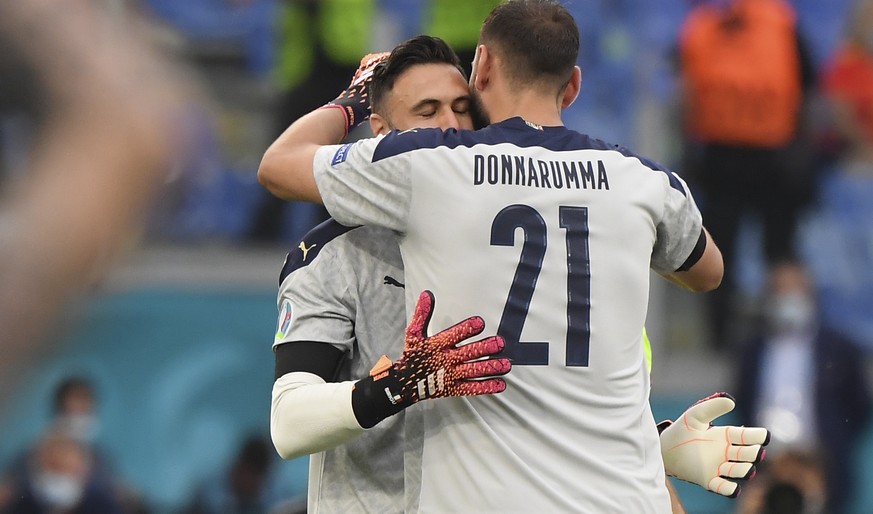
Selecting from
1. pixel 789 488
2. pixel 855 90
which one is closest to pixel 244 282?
pixel 789 488

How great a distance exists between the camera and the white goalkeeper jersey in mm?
3287

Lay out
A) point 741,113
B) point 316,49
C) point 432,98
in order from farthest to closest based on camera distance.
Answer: point 741,113 → point 316,49 → point 432,98

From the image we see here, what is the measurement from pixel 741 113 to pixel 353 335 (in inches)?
218

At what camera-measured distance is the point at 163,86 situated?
63.3 inches

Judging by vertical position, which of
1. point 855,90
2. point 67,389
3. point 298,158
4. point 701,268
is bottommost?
point 701,268

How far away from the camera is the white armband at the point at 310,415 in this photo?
322cm

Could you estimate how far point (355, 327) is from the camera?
3543mm

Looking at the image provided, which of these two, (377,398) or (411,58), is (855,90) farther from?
(377,398)

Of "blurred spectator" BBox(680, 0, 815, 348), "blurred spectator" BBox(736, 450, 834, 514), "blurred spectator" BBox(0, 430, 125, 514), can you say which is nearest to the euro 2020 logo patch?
"blurred spectator" BBox(736, 450, 834, 514)

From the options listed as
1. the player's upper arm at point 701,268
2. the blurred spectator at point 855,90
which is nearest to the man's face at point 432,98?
the player's upper arm at point 701,268

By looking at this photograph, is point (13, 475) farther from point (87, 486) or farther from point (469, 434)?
point (469, 434)

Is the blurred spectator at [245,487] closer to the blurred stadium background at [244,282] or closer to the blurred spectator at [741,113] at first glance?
the blurred stadium background at [244,282]

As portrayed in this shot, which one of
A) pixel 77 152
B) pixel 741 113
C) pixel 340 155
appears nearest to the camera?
pixel 77 152

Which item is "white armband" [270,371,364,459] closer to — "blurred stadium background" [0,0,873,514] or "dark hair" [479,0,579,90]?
"dark hair" [479,0,579,90]
